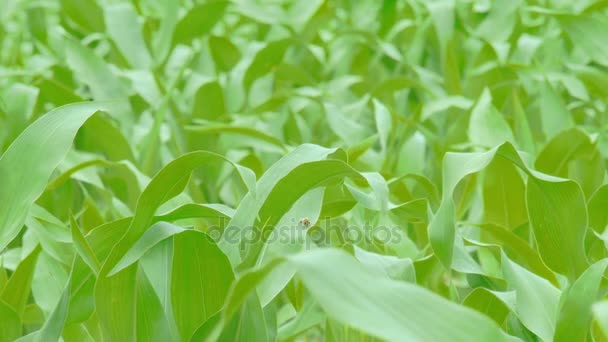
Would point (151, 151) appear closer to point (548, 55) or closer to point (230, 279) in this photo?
point (230, 279)

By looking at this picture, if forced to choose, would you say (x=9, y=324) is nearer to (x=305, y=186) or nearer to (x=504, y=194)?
(x=305, y=186)

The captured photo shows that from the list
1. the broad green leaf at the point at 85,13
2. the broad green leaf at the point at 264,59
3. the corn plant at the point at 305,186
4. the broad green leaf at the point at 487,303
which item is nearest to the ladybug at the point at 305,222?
the corn plant at the point at 305,186

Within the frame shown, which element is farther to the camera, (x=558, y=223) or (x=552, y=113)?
(x=552, y=113)

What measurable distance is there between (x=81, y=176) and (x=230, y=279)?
1.75 ft

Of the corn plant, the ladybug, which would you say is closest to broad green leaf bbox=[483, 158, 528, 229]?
the corn plant

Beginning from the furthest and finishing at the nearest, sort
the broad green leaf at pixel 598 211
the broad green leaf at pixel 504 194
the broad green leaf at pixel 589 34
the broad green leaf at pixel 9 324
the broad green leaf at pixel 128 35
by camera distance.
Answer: the broad green leaf at pixel 128 35 < the broad green leaf at pixel 589 34 < the broad green leaf at pixel 504 194 < the broad green leaf at pixel 598 211 < the broad green leaf at pixel 9 324

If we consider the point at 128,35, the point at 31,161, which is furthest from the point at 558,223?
the point at 128,35

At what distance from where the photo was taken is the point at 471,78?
1836 mm

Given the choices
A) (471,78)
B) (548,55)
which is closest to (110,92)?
(471,78)

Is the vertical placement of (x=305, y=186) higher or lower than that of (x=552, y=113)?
higher

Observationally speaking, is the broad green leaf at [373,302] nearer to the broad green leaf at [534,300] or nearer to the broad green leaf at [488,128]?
the broad green leaf at [534,300]

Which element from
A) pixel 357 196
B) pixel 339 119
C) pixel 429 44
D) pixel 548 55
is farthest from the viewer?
pixel 429 44

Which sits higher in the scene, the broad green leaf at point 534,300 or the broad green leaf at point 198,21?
the broad green leaf at point 534,300

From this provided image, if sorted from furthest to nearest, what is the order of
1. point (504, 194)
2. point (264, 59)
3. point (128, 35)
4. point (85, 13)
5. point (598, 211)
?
point (85, 13)
point (128, 35)
point (264, 59)
point (504, 194)
point (598, 211)
